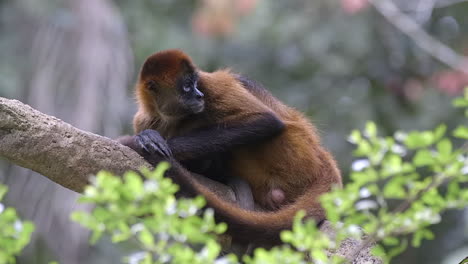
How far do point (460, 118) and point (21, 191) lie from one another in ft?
21.8

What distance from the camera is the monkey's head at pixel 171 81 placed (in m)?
4.52

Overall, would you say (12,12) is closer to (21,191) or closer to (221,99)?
(21,191)

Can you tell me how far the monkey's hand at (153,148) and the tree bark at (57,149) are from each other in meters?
0.07

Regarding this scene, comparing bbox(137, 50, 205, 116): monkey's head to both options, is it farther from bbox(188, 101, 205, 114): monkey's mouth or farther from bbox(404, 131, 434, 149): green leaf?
bbox(404, 131, 434, 149): green leaf

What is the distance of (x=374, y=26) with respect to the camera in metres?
11.8

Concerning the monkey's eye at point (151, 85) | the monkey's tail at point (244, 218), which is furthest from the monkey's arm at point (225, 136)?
the monkey's eye at point (151, 85)

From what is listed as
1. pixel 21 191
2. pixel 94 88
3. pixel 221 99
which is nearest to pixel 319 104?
pixel 94 88

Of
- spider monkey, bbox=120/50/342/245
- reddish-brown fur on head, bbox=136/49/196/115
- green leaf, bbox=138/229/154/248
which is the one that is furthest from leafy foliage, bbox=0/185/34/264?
reddish-brown fur on head, bbox=136/49/196/115

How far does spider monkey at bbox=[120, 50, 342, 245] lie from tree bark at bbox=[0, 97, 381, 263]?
0.91 feet

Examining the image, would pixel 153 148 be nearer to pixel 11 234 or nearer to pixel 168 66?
pixel 168 66

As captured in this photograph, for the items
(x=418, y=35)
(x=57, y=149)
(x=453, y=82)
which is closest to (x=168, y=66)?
(x=57, y=149)

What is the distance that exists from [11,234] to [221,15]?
300 inches

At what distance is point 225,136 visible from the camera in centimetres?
436

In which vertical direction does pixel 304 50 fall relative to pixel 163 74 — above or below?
above
